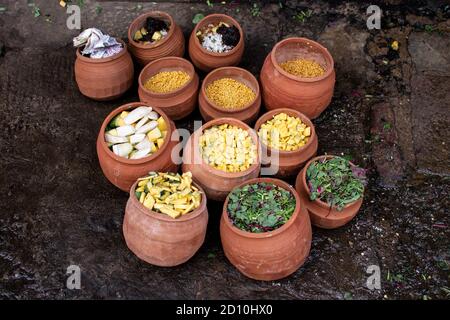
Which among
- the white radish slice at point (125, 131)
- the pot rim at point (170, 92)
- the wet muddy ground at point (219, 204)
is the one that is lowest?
the wet muddy ground at point (219, 204)

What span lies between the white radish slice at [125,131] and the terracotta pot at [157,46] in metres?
1.21

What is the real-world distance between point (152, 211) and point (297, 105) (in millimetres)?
1854

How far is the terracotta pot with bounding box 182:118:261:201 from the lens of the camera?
4461 millimetres

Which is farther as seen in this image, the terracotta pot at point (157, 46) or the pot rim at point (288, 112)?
the terracotta pot at point (157, 46)

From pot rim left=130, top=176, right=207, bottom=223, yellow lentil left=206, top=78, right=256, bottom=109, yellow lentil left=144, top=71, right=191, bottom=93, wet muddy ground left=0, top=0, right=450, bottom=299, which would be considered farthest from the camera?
yellow lentil left=144, top=71, right=191, bottom=93

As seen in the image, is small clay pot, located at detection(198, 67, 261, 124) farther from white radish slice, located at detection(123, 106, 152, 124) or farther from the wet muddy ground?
white radish slice, located at detection(123, 106, 152, 124)

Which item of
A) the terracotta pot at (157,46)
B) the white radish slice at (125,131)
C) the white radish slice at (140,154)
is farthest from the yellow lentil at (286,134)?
the terracotta pot at (157,46)

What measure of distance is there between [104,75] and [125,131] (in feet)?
3.20

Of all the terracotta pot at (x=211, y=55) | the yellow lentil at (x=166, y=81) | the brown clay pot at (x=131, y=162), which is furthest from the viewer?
the terracotta pot at (x=211, y=55)

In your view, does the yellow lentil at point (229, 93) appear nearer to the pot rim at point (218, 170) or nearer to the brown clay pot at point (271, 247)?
the pot rim at point (218, 170)

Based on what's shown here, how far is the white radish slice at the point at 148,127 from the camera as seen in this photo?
4.67 meters

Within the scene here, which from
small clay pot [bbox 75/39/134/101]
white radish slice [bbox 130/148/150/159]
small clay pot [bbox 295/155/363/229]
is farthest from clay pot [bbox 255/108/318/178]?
small clay pot [bbox 75/39/134/101]

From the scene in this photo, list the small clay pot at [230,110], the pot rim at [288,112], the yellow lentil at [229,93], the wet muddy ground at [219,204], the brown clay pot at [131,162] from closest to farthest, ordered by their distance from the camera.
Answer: the wet muddy ground at [219,204], the brown clay pot at [131,162], the pot rim at [288,112], the small clay pot at [230,110], the yellow lentil at [229,93]

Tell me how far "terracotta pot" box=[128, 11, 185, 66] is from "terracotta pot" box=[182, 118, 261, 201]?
4.20 feet
